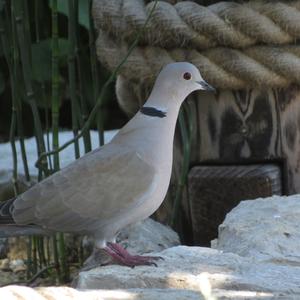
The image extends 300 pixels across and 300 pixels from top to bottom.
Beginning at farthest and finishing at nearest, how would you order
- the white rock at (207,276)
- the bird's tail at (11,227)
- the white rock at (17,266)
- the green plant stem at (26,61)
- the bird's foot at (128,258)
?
1. the white rock at (17,266)
2. the green plant stem at (26,61)
3. the bird's tail at (11,227)
4. the bird's foot at (128,258)
5. the white rock at (207,276)

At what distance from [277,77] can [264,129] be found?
8.0 inches

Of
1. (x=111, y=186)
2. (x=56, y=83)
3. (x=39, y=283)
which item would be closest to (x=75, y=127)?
(x=56, y=83)

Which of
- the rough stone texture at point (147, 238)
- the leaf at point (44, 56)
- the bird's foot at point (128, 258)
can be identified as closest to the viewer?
the bird's foot at point (128, 258)

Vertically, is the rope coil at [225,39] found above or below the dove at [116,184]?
above

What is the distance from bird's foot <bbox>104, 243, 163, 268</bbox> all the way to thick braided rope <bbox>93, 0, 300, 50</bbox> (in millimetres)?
923

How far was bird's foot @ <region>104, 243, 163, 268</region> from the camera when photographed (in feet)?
8.27

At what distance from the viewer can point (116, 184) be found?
281cm

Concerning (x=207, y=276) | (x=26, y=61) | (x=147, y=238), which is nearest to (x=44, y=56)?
(x=26, y=61)

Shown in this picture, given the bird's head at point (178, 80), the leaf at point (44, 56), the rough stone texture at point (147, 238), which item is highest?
the bird's head at point (178, 80)

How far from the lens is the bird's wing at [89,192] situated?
9.16ft

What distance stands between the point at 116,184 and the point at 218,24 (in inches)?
31.7

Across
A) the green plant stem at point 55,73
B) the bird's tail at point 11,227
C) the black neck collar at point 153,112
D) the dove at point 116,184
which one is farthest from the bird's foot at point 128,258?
the green plant stem at point 55,73

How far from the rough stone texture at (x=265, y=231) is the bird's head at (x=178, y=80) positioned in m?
0.39

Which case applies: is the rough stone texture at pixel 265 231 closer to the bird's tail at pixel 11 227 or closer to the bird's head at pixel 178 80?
the bird's head at pixel 178 80
